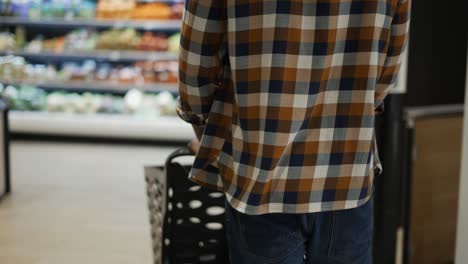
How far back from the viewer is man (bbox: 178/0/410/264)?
123 centimetres

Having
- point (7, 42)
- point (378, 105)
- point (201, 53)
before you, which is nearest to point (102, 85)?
point (7, 42)


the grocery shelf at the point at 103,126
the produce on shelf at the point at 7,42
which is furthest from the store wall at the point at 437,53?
the produce on shelf at the point at 7,42

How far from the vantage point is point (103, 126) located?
20.1 ft

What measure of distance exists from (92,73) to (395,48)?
5398 mm

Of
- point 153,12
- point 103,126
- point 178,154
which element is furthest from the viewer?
point 153,12

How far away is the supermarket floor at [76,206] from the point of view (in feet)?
11.1

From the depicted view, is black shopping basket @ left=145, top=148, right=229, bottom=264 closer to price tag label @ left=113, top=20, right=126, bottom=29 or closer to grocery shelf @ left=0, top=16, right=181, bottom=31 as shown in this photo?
grocery shelf @ left=0, top=16, right=181, bottom=31

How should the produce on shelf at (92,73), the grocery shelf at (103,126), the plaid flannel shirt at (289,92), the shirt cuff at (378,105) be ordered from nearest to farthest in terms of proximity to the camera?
the plaid flannel shirt at (289,92) < the shirt cuff at (378,105) < the grocery shelf at (103,126) < the produce on shelf at (92,73)

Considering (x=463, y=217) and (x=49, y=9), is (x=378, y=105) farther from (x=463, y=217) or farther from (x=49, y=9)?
(x=49, y=9)

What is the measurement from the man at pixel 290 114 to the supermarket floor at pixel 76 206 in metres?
2.10

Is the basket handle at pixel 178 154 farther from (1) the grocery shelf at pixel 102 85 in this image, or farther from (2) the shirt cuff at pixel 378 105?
(1) the grocery shelf at pixel 102 85

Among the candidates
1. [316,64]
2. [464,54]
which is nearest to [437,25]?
[464,54]

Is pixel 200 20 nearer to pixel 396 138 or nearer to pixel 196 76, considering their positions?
pixel 196 76

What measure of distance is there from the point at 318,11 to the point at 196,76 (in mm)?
313
